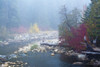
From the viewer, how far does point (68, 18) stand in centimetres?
3597

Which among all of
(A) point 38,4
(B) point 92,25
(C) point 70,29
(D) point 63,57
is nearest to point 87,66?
(D) point 63,57

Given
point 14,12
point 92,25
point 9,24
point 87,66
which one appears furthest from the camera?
point 14,12

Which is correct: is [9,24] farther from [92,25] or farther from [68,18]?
[92,25]

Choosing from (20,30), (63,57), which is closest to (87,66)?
(63,57)

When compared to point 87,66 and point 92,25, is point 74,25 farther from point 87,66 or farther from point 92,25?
point 87,66

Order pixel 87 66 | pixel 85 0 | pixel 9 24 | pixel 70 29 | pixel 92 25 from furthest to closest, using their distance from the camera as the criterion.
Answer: pixel 85 0, pixel 9 24, pixel 70 29, pixel 92 25, pixel 87 66

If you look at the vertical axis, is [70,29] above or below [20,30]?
below

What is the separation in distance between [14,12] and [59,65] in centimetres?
6340

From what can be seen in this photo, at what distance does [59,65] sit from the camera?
23.5 m

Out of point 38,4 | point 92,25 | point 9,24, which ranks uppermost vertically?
point 38,4

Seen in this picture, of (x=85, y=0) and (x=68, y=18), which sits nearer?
(x=68, y=18)

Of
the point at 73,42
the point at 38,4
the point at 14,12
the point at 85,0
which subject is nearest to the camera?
the point at 73,42

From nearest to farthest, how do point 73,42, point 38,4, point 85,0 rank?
point 73,42, point 38,4, point 85,0

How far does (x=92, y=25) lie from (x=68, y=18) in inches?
347
